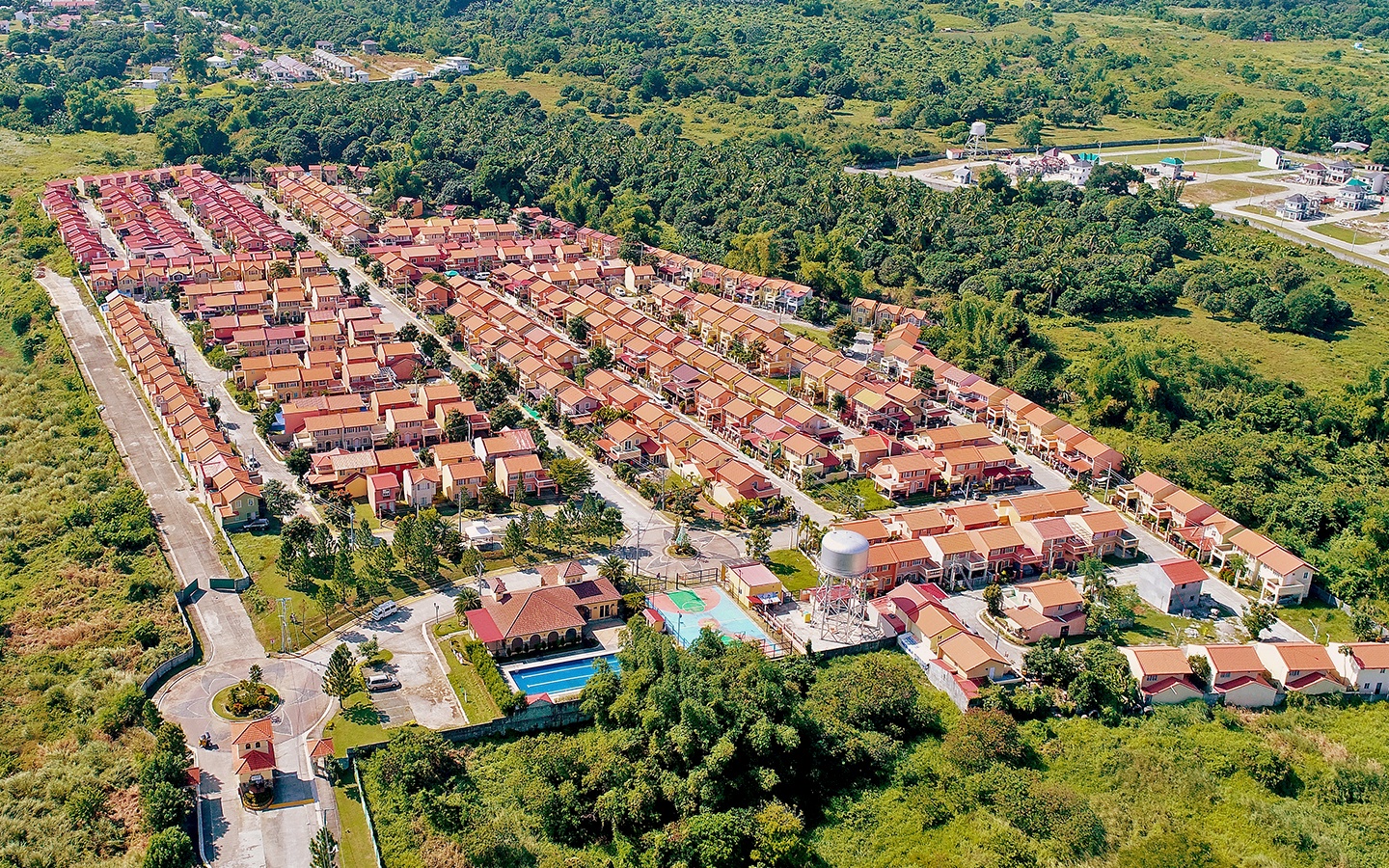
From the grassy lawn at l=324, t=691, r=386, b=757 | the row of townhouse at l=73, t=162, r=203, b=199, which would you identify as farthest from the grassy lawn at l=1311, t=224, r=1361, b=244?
the row of townhouse at l=73, t=162, r=203, b=199

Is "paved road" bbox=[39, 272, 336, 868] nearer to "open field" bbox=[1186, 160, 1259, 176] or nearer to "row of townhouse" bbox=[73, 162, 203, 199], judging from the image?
"row of townhouse" bbox=[73, 162, 203, 199]

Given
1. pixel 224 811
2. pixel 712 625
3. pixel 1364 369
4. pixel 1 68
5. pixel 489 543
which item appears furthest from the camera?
pixel 1 68

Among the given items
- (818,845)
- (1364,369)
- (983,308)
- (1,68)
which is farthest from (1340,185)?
(1,68)

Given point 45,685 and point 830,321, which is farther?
point 830,321

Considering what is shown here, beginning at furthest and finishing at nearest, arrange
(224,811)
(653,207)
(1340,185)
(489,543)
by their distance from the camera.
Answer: (1340,185) < (653,207) < (489,543) < (224,811)

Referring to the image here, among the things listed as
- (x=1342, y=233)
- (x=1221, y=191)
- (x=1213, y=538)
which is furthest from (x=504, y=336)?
(x=1221, y=191)

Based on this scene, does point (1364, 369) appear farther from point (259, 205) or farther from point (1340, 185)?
point (259, 205)

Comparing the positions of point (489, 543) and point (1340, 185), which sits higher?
point (1340, 185)

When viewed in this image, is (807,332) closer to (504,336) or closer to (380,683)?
(504,336)
